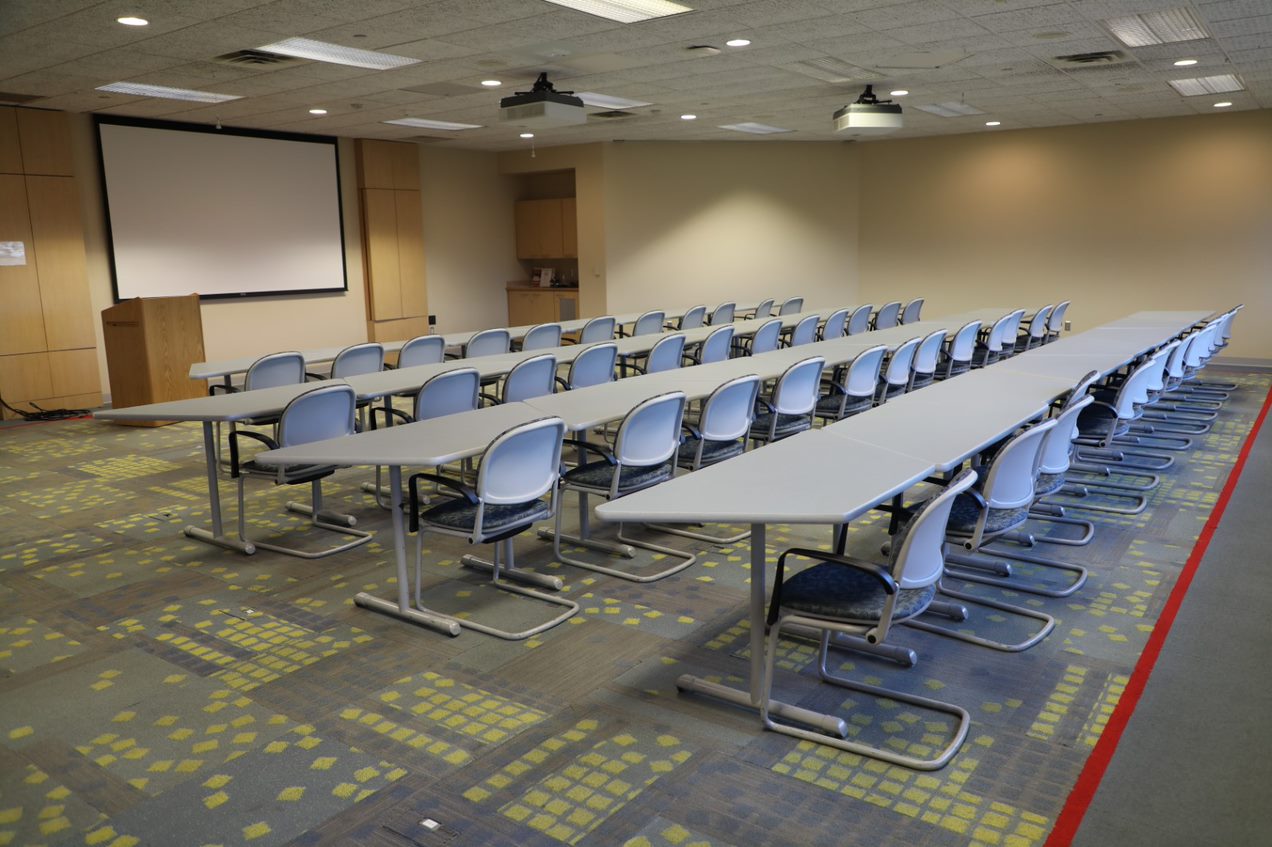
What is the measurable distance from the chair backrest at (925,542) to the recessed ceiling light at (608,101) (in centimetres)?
733

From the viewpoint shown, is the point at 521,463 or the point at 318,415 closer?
the point at 521,463

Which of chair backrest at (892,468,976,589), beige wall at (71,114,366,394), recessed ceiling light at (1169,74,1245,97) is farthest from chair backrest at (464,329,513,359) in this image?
recessed ceiling light at (1169,74,1245,97)

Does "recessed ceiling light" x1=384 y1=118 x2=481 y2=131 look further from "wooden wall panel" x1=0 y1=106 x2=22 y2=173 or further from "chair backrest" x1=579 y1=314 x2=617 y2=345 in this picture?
"wooden wall panel" x1=0 y1=106 x2=22 y2=173

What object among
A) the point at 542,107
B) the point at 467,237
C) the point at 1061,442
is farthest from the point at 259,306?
the point at 1061,442

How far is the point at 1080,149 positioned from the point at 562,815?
510 inches

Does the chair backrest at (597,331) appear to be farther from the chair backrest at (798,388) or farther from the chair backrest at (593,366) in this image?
the chair backrest at (798,388)

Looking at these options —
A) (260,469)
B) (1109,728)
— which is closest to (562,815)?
(1109,728)

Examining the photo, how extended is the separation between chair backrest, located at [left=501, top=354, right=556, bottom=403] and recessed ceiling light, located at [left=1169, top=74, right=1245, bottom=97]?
708 centimetres

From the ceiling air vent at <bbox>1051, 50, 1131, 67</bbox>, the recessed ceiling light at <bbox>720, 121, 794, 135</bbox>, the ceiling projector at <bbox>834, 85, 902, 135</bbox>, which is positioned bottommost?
the ceiling projector at <bbox>834, 85, 902, 135</bbox>

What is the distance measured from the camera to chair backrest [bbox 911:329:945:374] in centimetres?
720

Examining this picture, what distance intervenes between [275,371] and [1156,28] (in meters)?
6.91

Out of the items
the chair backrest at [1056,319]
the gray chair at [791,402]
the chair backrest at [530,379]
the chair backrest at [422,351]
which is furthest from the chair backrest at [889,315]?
the chair backrest at [530,379]

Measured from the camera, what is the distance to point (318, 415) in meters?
5.07

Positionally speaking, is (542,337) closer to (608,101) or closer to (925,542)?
(608,101)
